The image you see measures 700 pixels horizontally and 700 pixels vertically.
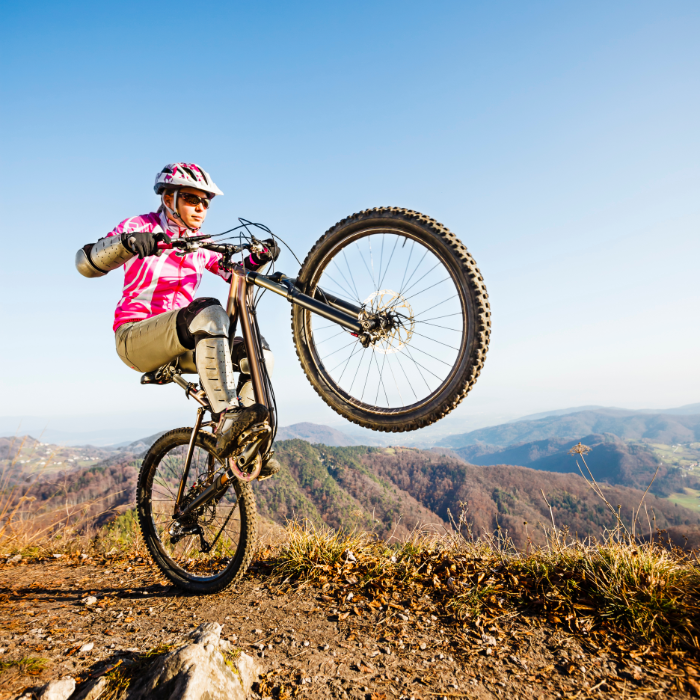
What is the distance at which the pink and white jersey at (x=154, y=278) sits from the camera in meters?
3.92

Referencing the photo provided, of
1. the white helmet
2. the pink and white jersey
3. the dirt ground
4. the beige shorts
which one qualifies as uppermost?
the white helmet

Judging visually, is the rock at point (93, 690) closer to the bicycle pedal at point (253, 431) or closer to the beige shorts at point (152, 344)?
the bicycle pedal at point (253, 431)

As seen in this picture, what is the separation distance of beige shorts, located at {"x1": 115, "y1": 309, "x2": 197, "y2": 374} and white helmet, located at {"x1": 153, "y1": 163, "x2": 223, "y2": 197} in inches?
54.9

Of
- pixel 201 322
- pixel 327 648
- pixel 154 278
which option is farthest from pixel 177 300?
pixel 327 648

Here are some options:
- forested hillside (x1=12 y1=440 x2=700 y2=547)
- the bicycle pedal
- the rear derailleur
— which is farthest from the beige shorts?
forested hillside (x1=12 y1=440 x2=700 y2=547)

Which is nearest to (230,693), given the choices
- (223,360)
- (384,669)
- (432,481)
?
(384,669)

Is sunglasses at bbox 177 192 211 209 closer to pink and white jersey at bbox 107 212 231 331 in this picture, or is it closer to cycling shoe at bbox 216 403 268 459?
pink and white jersey at bbox 107 212 231 331

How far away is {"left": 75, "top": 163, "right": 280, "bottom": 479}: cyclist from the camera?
335cm

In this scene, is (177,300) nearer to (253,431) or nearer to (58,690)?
(253,431)

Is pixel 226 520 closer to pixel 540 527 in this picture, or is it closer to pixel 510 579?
pixel 510 579

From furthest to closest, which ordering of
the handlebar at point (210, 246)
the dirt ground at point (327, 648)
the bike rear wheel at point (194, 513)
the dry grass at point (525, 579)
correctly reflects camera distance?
the bike rear wheel at point (194, 513) < the handlebar at point (210, 246) < the dry grass at point (525, 579) < the dirt ground at point (327, 648)

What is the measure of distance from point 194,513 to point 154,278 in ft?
7.92

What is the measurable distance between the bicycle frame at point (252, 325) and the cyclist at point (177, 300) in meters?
0.18

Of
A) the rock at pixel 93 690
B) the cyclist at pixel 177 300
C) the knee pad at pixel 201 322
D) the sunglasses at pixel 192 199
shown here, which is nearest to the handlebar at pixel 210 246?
the cyclist at pixel 177 300
